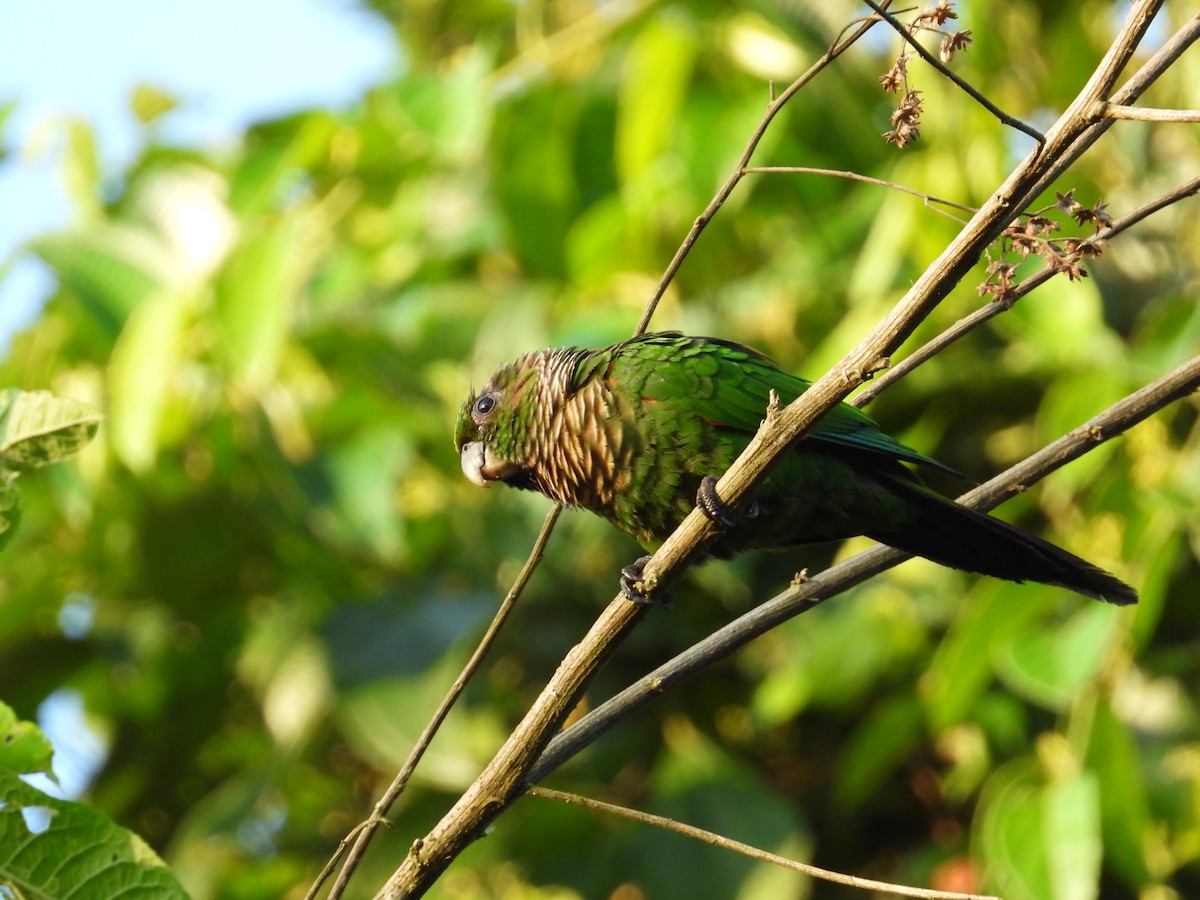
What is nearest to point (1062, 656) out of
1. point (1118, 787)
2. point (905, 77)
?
point (1118, 787)

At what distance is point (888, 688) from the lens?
5527mm

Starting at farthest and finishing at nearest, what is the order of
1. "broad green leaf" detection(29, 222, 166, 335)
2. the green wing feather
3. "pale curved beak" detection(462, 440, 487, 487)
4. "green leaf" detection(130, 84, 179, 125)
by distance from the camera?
"green leaf" detection(130, 84, 179, 125) < "broad green leaf" detection(29, 222, 166, 335) < "pale curved beak" detection(462, 440, 487, 487) < the green wing feather

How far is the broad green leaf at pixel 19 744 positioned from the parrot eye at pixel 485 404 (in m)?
1.77

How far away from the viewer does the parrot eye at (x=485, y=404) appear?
148 inches

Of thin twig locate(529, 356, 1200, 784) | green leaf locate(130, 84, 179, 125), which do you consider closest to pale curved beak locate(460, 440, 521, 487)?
thin twig locate(529, 356, 1200, 784)

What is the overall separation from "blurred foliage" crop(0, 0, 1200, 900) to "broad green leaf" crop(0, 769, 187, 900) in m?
2.43

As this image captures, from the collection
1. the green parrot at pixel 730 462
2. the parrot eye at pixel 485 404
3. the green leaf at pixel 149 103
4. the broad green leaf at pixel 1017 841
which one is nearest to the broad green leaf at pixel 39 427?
the green parrot at pixel 730 462

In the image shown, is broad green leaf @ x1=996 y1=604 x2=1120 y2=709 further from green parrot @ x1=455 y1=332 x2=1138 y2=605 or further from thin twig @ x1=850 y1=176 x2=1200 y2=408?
thin twig @ x1=850 y1=176 x2=1200 y2=408

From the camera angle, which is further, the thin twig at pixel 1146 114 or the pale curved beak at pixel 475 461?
the pale curved beak at pixel 475 461

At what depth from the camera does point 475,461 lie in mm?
3789

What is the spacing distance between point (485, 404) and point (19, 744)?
5.97 ft

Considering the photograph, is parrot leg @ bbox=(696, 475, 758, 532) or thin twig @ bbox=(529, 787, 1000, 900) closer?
thin twig @ bbox=(529, 787, 1000, 900)

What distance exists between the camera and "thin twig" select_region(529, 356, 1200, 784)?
2404 millimetres

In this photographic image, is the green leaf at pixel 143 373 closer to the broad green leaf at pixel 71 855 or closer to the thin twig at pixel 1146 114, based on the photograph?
the broad green leaf at pixel 71 855
